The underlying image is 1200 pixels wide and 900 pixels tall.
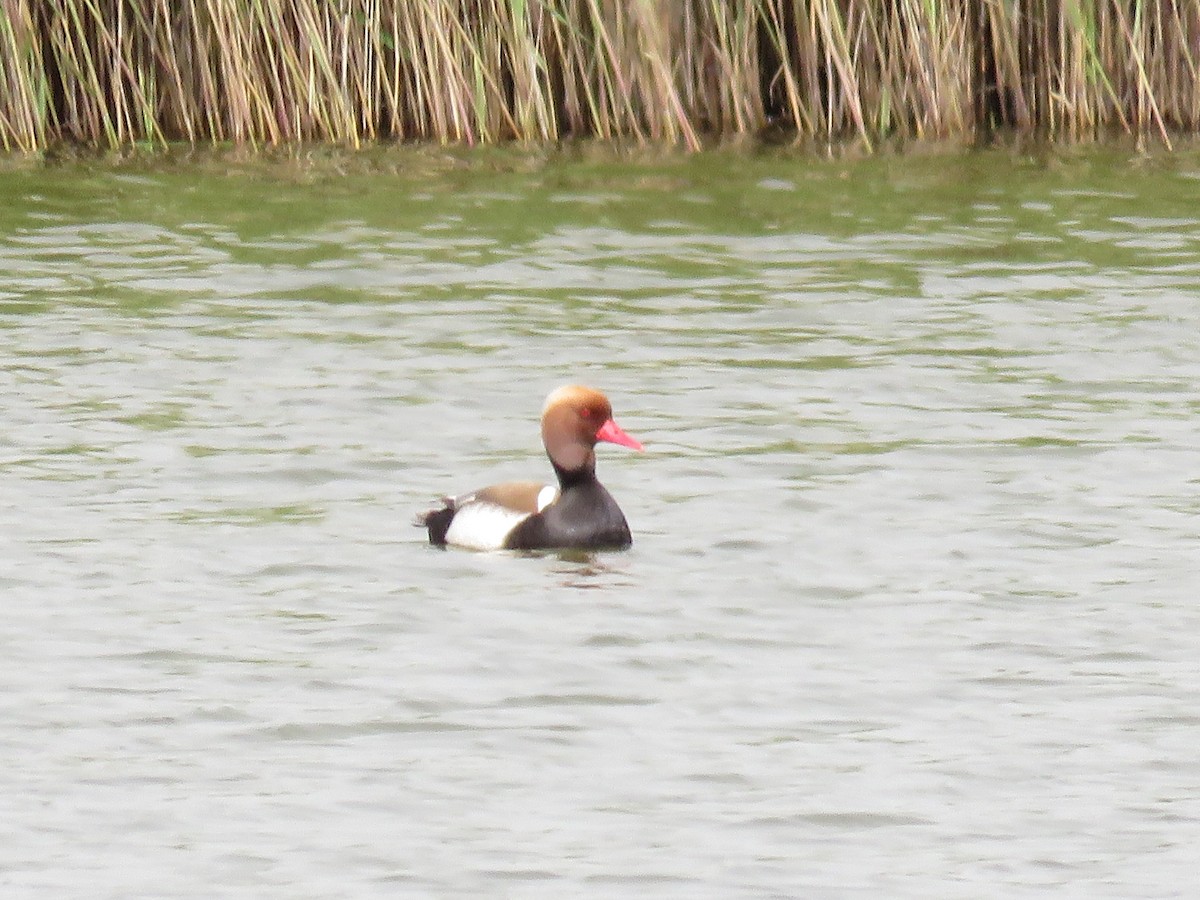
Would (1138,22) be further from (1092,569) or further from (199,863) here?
(199,863)

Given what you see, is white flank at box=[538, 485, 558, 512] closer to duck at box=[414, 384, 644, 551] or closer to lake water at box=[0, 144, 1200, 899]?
duck at box=[414, 384, 644, 551]

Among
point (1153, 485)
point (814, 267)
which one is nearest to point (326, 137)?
point (814, 267)

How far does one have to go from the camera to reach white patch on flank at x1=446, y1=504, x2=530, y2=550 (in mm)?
7453

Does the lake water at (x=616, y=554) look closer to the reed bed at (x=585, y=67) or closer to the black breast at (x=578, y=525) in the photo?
the black breast at (x=578, y=525)

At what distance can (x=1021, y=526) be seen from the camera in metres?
7.55

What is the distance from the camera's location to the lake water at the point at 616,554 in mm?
5098

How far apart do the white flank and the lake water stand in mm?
171

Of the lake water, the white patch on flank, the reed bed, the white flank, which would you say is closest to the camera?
the lake water

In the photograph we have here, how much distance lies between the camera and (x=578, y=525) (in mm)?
7590

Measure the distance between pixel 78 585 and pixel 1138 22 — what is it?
8246mm

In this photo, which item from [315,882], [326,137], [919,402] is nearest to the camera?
[315,882]

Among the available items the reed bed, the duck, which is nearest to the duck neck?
the duck

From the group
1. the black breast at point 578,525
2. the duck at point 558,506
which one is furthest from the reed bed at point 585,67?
the black breast at point 578,525

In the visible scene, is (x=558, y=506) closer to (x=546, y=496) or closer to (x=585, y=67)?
(x=546, y=496)
